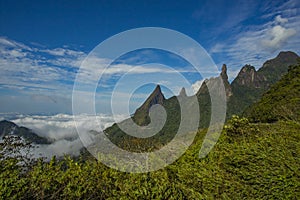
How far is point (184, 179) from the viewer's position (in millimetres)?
6262

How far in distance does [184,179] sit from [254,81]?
5173 inches

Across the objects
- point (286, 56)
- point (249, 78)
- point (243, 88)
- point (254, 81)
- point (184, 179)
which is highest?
point (286, 56)

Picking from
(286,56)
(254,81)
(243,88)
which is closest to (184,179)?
(243,88)

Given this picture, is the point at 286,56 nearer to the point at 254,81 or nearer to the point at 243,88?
the point at 254,81

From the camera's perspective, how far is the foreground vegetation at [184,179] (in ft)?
13.8

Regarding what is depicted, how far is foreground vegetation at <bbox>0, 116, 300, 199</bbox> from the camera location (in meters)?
4.20

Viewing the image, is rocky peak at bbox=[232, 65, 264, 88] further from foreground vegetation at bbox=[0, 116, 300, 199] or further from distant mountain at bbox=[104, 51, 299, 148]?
foreground vegetation at bbox=[0, 116, 300, 199]

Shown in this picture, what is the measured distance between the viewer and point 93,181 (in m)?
5.03

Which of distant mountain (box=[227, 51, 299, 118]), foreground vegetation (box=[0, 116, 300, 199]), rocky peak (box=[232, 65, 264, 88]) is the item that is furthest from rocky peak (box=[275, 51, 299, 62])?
foreground vegetation (box=[0, 116, 300, 199])

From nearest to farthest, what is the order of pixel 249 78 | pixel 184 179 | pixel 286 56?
pixel 184 179 < pixel 249 78 < pixel 286 56

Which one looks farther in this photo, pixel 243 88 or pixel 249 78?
pixel 249 78

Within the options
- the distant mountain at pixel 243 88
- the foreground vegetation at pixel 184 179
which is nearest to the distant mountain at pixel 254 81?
the distant mountain at pixel 243 88

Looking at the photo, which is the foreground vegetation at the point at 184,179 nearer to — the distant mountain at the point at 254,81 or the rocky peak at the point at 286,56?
the distant mountain at the point at 254,81

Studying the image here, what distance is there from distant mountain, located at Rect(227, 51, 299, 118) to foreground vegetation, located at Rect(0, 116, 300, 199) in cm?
10324
